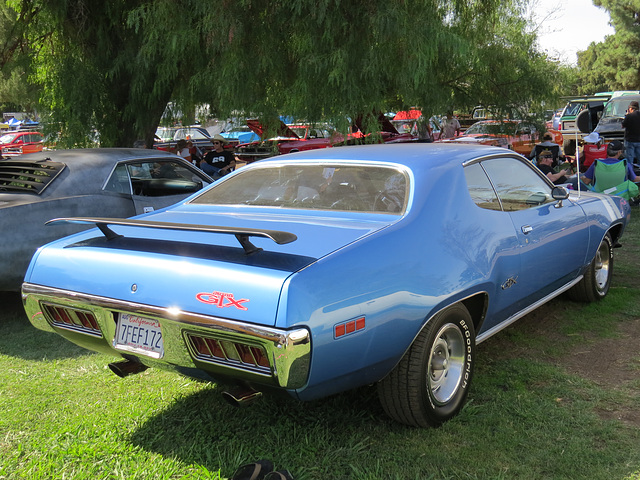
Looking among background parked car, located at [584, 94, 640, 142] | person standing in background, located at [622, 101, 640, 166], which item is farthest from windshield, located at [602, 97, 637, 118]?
person standing in background, located at [622, 101, 640, 166]

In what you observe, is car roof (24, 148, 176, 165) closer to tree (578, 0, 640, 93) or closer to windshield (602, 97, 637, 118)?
windshield (602, 97, 637, 118)

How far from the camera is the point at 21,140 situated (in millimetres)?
29844

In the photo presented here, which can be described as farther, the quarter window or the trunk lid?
Answer: the quarter window

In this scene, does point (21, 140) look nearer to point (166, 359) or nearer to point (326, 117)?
point (326, 117)

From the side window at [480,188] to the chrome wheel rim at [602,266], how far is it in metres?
2.05

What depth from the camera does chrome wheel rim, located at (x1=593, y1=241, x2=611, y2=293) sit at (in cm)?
547

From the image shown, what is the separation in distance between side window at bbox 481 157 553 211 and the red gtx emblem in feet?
6.59

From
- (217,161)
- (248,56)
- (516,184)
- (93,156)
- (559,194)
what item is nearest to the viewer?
(516,184)

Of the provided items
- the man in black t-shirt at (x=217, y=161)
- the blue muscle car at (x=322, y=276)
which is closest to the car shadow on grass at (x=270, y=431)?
the blue muscle car at (x=322, y=276)

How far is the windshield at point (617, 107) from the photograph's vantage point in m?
18.3

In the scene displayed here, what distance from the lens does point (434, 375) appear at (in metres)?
3.34

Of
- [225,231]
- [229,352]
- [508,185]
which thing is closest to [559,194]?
[508,185]

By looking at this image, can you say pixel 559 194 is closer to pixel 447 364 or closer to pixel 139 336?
pixel 447 364

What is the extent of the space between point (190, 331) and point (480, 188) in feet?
6.43
